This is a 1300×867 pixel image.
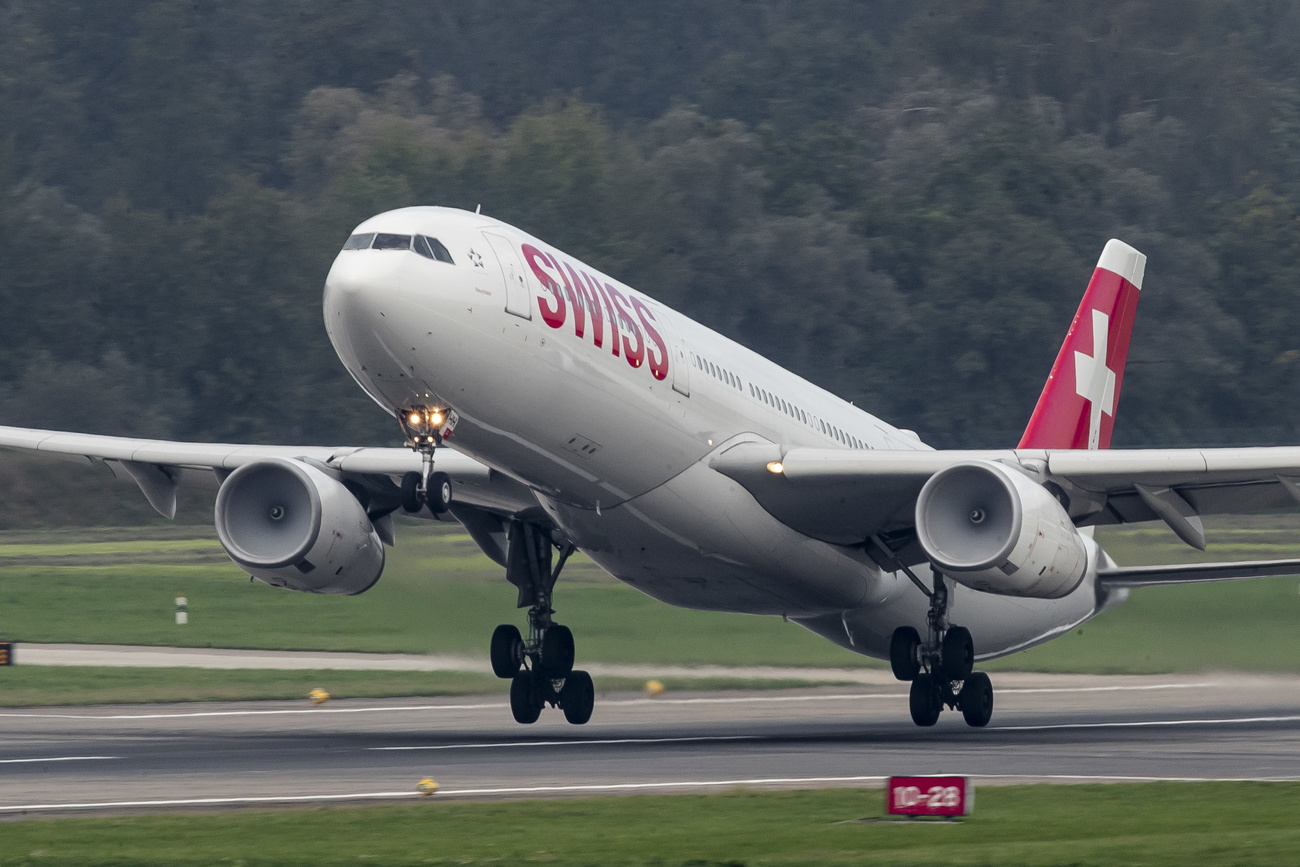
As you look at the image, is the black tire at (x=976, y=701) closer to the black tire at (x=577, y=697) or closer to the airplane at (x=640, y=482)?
the airplane at (x=640, y=482)

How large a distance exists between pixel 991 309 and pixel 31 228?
35379 millimetres

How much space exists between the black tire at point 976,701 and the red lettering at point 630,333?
6858mm

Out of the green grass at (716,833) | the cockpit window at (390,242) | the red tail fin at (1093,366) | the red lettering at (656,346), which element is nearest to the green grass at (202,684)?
the red tail fin at (1093,366)

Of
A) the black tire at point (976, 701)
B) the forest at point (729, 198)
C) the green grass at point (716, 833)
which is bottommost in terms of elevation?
the green grass at point (716, 833)

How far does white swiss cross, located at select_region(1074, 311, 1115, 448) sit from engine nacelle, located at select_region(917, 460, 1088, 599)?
7574 mm

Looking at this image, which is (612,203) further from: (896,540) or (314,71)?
(896,540)

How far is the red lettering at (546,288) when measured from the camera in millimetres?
21656

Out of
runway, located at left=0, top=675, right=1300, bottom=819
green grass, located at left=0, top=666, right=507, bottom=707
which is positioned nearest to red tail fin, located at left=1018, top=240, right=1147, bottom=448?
runway, located at left=0, top=675, right=1300, bottom=819

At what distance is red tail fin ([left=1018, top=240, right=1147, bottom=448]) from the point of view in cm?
3038

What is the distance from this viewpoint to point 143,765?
2081 centimetres

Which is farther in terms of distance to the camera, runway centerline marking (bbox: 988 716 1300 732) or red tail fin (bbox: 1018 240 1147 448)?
red tail fin (bbox: 1018 240 1147 448)

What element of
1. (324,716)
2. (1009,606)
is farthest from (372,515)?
(1009,606)

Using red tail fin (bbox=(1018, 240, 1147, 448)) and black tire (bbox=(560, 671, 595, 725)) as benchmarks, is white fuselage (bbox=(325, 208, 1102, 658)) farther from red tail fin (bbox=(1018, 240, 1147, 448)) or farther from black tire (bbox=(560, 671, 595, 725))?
red tail fin (bbox=(1018, 240, 1147, 448))

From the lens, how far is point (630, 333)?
75.2ft
